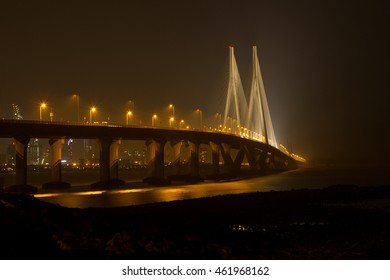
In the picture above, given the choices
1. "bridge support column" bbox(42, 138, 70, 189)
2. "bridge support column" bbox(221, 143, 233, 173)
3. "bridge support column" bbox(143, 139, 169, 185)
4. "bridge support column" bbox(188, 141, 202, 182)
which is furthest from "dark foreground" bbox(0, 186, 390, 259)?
"bridge support column" bbox(221, 143, 233, 173)

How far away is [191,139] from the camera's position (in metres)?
84.1

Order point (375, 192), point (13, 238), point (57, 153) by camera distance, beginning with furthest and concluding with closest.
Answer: point (57, 153) → point (375, 192) → point (13, 238)

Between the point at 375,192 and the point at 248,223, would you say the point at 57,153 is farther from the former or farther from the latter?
the point at 248,223

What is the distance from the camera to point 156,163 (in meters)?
79.1

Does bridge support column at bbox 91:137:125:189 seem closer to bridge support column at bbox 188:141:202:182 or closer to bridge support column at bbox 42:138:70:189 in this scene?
bridge support column at bbox 42:138:70:189

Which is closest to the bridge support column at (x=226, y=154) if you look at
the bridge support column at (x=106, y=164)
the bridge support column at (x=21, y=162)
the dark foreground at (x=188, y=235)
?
the bridge support column at (x=106, y=164)

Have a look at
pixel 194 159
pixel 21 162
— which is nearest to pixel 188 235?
pixel 21 162

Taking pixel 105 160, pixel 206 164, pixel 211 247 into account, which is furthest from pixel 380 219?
pixel 206 164

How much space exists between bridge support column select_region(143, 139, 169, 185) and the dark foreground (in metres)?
45.8

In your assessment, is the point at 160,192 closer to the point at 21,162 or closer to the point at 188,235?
the point at 21,162

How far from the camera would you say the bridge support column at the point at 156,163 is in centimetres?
7694

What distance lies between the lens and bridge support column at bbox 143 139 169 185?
252ft

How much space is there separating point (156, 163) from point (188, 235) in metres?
59.5
